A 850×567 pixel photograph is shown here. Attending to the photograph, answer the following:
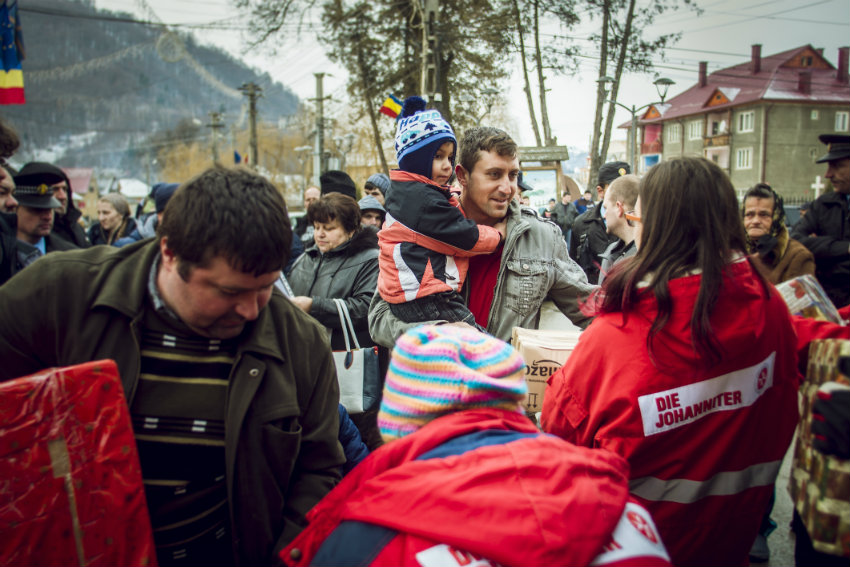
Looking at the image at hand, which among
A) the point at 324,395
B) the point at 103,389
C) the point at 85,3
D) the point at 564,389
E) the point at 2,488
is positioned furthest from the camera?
the point at 85,3

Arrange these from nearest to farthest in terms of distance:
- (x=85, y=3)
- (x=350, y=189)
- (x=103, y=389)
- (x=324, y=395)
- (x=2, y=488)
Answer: (x=2, y=488) < (x=103, y=389) < (x=324, y=395) < (x=350, y=189) < (x=85, y=3)

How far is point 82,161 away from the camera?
424ft

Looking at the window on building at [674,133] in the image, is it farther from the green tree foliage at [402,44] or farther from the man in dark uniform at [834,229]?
the man in dark uniform at [834,229]

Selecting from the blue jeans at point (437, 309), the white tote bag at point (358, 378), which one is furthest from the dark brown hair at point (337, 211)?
the blue jeans at point (437, 309)

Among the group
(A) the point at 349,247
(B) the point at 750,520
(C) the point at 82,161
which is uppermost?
(C) the point at 82,161

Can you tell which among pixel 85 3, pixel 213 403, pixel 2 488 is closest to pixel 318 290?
pixel 213 403

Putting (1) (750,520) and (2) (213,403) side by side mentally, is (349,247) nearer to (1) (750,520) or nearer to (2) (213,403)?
(2) (213,403)

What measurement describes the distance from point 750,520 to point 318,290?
2998 millimetres

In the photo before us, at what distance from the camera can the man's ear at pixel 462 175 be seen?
290cm

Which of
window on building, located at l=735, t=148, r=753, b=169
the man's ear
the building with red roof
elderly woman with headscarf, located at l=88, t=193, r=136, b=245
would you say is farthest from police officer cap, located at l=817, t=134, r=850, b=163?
window on building, located at l=735, t=148, r=753, b=169

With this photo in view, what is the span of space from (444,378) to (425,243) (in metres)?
1.30

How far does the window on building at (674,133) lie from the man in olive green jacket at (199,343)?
6577 centimetres

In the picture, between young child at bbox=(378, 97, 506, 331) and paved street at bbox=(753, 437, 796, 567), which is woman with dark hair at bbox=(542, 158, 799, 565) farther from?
paved street at bbox=(753, 437, 796, 567)

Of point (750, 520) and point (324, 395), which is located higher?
point (324, 395)
